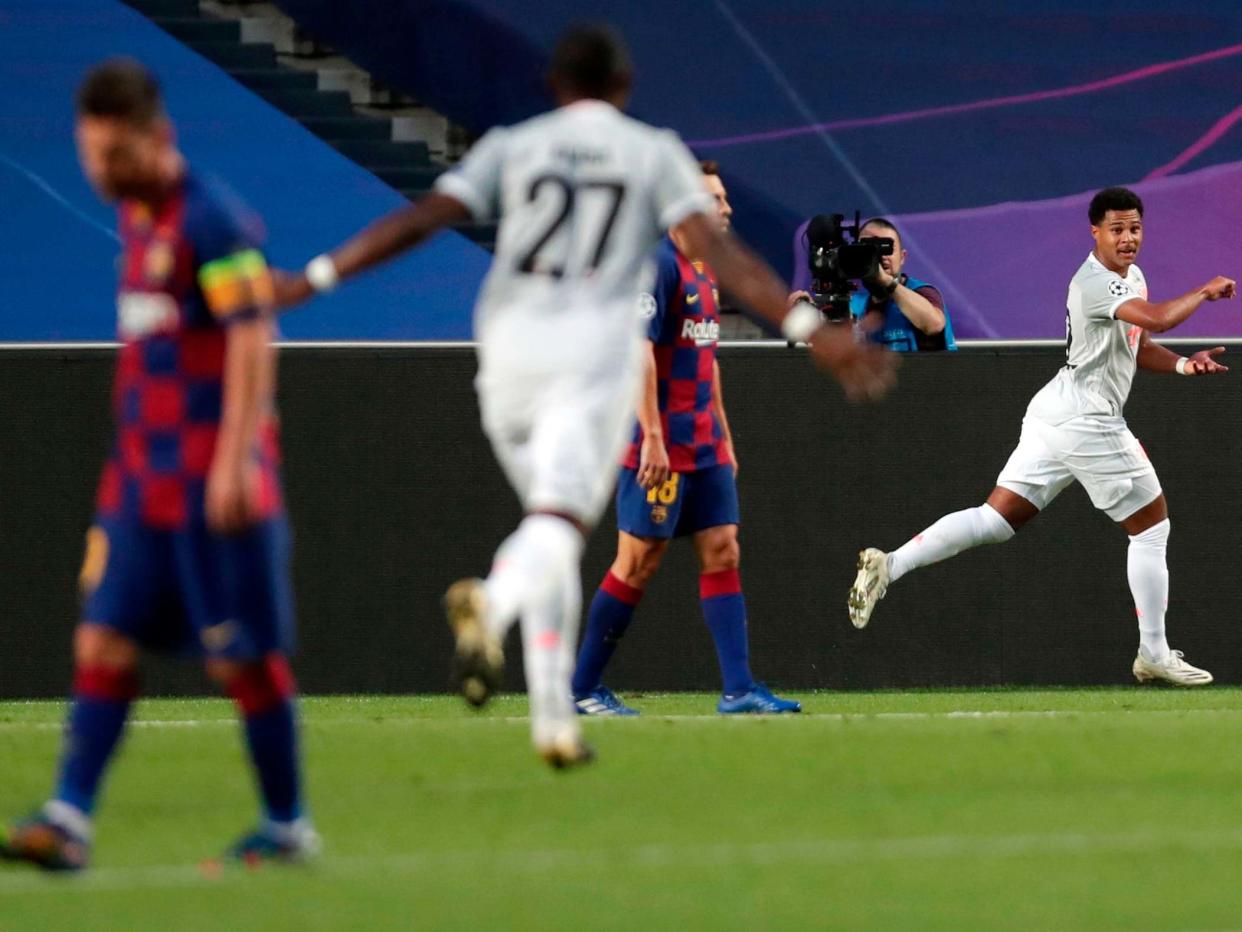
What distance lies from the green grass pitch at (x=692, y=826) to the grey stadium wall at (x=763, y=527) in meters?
2.95

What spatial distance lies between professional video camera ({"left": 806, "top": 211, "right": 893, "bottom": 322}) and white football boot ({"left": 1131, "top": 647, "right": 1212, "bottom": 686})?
2.31 m

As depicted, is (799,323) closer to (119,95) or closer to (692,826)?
(692,826)

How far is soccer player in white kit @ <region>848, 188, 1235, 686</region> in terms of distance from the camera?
39.8ft

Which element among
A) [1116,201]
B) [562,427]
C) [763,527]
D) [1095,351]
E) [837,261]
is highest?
[1116,201]

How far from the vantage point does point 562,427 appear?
258 inches

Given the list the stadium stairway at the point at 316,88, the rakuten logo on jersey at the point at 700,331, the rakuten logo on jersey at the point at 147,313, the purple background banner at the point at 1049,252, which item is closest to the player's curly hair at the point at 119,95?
the rakuten logo on jersey at the point at 147,313

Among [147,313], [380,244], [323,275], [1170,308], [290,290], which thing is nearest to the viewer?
[147,313]

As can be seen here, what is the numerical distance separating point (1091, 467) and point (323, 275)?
6671 mm

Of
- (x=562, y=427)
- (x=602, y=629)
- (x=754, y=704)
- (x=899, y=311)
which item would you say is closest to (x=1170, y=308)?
(x=899, y=311)

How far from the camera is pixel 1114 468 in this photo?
12.2m

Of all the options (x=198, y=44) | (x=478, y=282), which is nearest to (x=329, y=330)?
(x=478, y=282)

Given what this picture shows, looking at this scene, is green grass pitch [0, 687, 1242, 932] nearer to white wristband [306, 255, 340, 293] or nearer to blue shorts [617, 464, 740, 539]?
blue shorts [617, 464, 740, 539]

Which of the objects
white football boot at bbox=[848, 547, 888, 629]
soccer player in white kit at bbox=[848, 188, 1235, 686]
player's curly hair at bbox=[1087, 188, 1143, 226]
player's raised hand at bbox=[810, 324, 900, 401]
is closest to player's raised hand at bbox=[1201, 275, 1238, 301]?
soccer player in white kit at bbox=[848, 188, 1235, 686]

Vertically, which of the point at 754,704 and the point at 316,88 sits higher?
the point at 316,88
